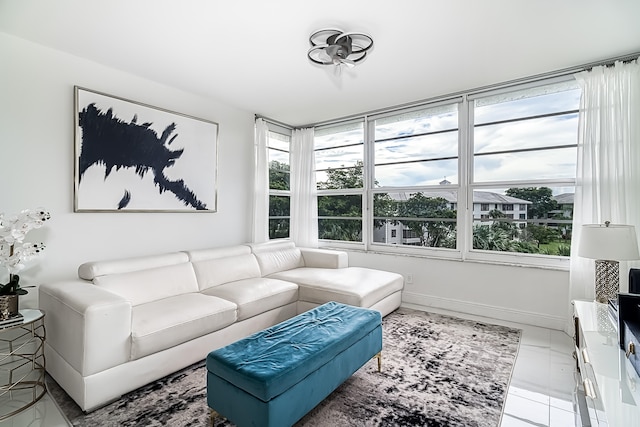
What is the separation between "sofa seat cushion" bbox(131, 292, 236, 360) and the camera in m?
2.11

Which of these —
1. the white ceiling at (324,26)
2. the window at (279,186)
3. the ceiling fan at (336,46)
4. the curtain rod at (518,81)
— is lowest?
the window at (279,186)

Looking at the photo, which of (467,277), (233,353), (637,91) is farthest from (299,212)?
(637,91)

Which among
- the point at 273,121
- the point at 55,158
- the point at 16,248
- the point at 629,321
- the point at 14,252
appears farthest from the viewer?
the point at 273,121

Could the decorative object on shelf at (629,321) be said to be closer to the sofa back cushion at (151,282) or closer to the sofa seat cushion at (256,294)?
the sofa seat cushion at (256,294)

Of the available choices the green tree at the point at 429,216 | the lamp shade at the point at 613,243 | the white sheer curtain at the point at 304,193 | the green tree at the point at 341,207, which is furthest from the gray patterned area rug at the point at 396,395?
the white sheer curtain at the point at 304,193

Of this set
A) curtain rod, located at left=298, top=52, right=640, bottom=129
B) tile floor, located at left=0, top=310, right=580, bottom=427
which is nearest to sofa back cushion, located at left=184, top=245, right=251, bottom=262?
tile floor, located at left=0, top=310, right=580, bottom=427

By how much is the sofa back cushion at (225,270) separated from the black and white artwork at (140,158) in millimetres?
742

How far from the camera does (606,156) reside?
2846 mm

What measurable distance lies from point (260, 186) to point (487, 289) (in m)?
3.12

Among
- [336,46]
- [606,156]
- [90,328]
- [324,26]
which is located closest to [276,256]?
[90,328]

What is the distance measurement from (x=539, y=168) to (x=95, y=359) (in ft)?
13.7

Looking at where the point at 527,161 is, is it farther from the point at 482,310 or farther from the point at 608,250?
the point at 482,310

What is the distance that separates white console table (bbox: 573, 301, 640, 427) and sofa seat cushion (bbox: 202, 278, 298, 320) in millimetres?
2325

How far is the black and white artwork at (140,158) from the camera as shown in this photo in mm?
2826
